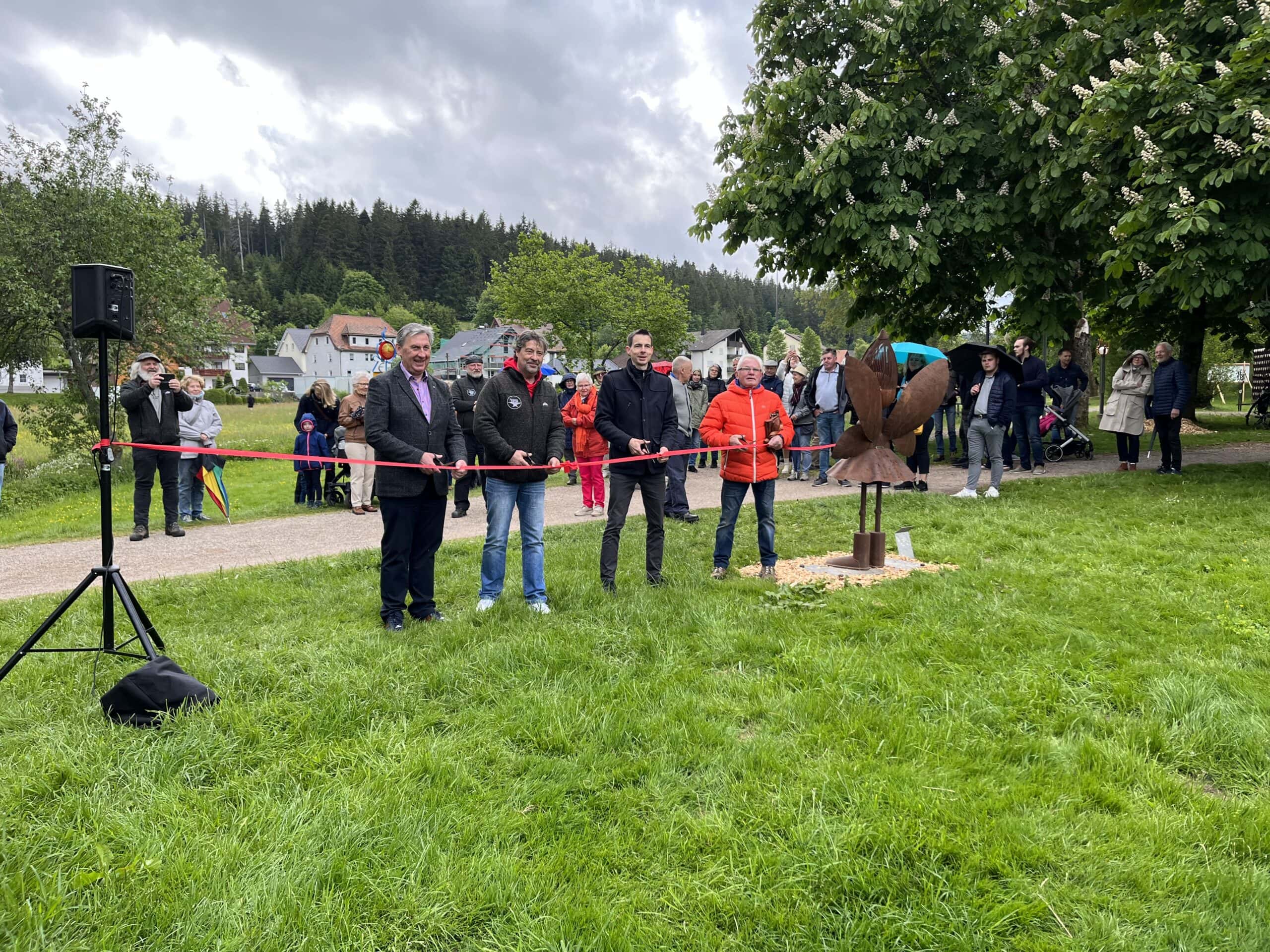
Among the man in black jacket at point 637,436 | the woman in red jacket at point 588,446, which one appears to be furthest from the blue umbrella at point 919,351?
the man in black jacket at point 637,436

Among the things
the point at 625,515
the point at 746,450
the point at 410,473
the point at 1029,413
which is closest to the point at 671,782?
the point at 410,473

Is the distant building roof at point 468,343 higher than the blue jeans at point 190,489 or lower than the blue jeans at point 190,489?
higher

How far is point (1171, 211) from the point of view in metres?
8.98

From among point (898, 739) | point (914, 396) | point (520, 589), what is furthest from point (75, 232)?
point (898, 739)

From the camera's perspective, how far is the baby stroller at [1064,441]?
15.0 metres

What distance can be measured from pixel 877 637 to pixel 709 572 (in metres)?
2.16

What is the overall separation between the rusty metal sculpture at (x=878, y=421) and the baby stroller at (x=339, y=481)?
26.7 ft

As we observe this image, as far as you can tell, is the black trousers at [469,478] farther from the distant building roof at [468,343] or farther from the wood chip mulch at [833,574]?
the distant building roof at [468,343]

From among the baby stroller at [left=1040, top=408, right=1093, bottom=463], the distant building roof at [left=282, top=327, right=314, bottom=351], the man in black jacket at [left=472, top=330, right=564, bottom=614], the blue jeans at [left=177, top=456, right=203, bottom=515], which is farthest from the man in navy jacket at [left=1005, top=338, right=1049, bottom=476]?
the distant building roof at [left=282, top=327, right=314, bottom=351]

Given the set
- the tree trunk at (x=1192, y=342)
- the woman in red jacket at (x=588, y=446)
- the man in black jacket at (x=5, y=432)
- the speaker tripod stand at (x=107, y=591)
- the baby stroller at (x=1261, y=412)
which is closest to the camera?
the speaker tripod stand at (x=107, y=591)

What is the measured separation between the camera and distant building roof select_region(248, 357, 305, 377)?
10881 cm

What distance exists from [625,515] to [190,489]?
7.92 metres

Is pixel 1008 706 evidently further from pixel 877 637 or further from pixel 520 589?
pixel 520 589

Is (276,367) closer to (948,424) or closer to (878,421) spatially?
(948,424)
